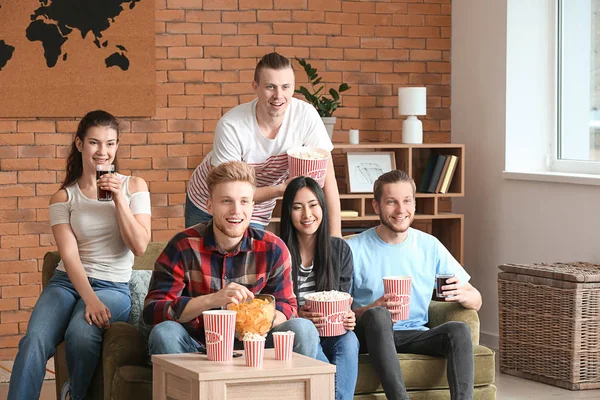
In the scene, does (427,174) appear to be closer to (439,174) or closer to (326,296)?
(439,174)

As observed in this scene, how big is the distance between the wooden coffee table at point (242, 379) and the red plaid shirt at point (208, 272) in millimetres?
385

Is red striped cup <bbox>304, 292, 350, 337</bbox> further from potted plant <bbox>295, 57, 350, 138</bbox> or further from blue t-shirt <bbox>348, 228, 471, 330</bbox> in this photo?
potted plant <bbox>295, 57, 350, 138</bbox>

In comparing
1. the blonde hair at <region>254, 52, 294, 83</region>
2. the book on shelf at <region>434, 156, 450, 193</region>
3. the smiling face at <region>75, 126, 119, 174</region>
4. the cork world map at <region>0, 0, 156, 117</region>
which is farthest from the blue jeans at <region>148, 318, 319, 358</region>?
the book on shelf at <region>434, 156, 450, 193</region>

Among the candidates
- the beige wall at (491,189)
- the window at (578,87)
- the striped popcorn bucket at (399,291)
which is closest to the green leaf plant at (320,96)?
the beige wall at (491,189)

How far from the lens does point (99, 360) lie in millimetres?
3637

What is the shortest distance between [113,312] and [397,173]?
1.26 m

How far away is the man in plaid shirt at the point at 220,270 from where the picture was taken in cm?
319

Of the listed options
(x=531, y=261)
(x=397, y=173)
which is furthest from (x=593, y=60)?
(x=397, y=173)

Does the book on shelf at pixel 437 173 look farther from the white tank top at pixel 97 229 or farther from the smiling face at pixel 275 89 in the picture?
the white tank top at pixel 97 229

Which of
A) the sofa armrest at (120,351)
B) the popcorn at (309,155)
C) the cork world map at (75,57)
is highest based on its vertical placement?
the cork world map at (75,57)

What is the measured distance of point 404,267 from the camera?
158 inches

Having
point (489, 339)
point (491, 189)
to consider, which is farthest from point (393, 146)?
point (489, 339)

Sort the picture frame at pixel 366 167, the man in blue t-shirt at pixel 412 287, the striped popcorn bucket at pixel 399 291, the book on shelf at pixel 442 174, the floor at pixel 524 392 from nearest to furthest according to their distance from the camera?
the striped popcorn bucket at pixel 399 291
the man in blue t-shirt at pixel 412 287
the floor at pixel 524 392
the picture frame at pixel 366 167
the book on shelf at pixel 442 174

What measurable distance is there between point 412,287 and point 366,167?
212 centimetres
